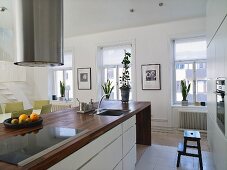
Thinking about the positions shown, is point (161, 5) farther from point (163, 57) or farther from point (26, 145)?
point (26, 145)

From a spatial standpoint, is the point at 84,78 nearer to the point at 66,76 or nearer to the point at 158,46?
the point at 66,76

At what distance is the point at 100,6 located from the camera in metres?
3.69

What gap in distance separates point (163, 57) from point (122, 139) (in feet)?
10.8

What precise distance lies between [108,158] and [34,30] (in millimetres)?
1570

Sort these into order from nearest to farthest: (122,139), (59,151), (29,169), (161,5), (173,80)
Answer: (29,169), (59,151), (122,139), (161,5), (173,80)

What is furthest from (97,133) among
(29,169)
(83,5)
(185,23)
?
(185,23)

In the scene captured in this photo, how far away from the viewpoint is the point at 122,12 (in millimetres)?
4016

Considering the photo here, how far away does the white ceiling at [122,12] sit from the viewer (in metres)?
3.54

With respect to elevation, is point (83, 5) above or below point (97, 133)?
above

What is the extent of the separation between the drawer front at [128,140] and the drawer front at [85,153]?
15.3 inches

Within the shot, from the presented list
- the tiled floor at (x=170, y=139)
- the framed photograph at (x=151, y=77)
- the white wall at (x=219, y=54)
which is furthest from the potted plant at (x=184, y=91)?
the white wall at (x=219, y=54)

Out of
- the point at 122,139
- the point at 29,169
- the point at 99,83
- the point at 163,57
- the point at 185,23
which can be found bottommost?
the point at 122,139

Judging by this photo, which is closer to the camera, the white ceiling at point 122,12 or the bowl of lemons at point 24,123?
the bowl of lemons at point 24,123

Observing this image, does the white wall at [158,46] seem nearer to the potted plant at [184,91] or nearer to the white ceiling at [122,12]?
the white ceiling at [122,12]
